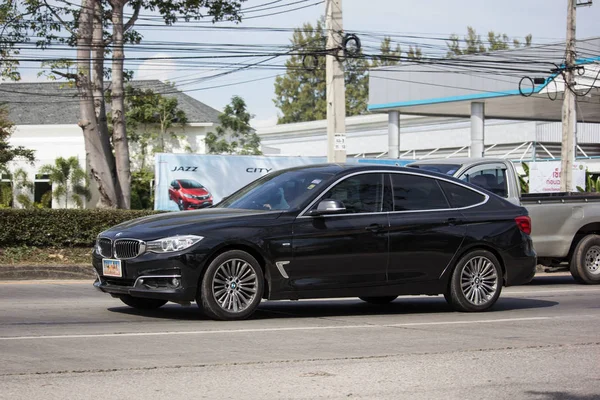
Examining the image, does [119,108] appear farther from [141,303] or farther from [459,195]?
[459,195]

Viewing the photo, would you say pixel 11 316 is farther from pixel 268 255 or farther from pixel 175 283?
pixel 268 255

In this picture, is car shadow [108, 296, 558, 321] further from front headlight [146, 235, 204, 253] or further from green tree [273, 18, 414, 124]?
green tree [273, 18, 414, 124]

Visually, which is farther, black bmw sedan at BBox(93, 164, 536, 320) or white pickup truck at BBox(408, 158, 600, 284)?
white pickup truck at BBox(408, 158, 600, 284)

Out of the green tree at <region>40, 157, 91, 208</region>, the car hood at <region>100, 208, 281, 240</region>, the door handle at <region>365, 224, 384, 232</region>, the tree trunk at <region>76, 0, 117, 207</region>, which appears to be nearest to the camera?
the car hood at <region>100, 208, 281, 240</region>

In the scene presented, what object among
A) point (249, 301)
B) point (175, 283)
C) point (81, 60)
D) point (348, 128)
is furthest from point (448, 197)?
point (348, 128)

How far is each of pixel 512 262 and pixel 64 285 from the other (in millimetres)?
7451

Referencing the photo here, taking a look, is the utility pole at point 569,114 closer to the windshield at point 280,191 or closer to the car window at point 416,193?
Result: the car window at point 416,193

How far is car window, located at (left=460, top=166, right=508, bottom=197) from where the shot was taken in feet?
50.0

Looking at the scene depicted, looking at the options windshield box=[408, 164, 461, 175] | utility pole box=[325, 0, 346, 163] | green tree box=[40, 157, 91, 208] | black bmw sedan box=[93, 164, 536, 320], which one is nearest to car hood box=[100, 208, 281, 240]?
black bmw sedan box=[93, 164, 536, 320]

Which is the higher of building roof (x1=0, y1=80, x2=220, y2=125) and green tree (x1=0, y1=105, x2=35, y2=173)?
building roof (x1=0, y1=80, x2=220, y2=125)

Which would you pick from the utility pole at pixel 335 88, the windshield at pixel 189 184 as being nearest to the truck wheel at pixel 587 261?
the utility pole at pixel 335 88

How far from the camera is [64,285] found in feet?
48.6

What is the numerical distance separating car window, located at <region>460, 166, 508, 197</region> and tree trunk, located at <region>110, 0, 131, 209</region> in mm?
10626

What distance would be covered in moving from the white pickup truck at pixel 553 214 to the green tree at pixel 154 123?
30231mm
